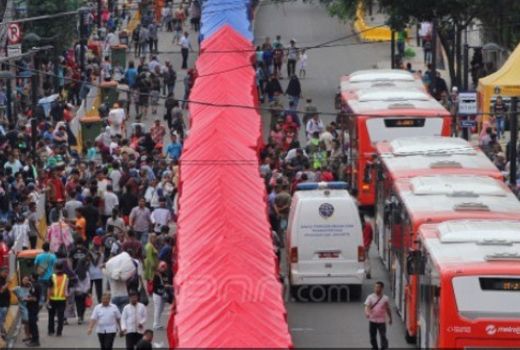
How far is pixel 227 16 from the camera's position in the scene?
61969mm

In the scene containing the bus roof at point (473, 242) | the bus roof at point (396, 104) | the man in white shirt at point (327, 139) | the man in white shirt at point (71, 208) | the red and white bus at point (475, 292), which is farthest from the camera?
the man in white shirt at point (327, 139)

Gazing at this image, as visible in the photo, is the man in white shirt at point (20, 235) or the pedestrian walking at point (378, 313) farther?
the man in white shirt at point (20, 235)

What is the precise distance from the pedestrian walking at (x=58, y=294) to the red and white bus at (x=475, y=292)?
22.9ft

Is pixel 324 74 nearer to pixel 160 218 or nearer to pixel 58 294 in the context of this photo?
pixel 160 218

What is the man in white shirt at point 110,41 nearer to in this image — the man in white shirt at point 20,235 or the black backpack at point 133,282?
the man in white shirt at point 20,235

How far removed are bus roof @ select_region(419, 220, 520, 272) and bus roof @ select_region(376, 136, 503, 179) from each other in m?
6.06

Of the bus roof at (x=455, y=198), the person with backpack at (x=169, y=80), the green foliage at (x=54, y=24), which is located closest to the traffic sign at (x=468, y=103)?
the person with backpack at (x=169, y=80)

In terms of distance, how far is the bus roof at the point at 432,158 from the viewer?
39.8 m

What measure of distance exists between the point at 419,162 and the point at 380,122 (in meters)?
6.60

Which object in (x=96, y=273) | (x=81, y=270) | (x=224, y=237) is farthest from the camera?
(x=96, y=273)

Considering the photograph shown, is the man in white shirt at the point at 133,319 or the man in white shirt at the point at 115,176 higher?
the man in white shirt at the point at 133,319

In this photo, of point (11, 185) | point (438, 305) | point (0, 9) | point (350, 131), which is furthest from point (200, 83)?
point (438, 305)

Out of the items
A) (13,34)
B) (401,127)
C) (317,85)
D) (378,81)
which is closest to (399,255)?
(401,127)

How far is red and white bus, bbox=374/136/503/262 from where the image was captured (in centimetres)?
3981
